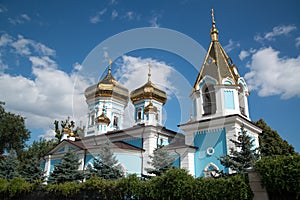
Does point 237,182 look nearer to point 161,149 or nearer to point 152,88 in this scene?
point 161,149

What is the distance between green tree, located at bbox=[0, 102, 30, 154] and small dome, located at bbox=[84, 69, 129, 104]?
32.4 feet

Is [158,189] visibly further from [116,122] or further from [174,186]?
[116,122]

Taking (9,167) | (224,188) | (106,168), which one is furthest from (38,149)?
(224,188)

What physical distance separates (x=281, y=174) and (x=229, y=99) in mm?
10009

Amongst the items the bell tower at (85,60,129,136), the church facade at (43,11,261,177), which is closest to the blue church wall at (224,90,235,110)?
the church facade at (43,11,261,177)

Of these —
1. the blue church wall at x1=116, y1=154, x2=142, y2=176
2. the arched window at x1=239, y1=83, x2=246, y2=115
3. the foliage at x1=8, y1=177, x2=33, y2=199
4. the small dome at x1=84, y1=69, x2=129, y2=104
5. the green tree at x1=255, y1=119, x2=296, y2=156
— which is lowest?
the foliage at x1=8, y1=177, x2=33, y2=199

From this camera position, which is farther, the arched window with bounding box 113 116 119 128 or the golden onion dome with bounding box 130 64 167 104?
the arched window with bounding box 113 116 119 128

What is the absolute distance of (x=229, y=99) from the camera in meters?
15.6

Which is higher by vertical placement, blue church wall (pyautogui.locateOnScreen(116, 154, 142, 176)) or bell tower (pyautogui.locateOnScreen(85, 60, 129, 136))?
bell tower (pyautogui.locateOnScreen(85, 60, 129, 136))

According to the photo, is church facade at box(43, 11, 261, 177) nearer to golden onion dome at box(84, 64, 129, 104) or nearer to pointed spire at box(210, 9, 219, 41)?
pointed spire at box(210, 9, 219, 41)

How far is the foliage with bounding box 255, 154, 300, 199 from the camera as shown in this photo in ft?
18.7

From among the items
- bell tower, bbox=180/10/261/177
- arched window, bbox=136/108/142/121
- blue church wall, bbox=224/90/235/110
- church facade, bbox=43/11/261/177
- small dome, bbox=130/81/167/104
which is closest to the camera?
bell tower, bbox=180/10/261/177

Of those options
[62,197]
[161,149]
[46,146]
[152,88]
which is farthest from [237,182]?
[46,146]

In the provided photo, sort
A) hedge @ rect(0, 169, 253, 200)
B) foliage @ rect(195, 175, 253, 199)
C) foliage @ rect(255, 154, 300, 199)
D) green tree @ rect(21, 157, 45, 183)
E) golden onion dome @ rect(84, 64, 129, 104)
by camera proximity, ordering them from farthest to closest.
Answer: golden onion dome @ rect(84, 64, 129, 104)
green tree @ rect(21, 157, 45, 183)
hedge @ rect(0, 169, 253, 200)
foliage @ rect(195, 175, 253, 199)
foliage @ rect(255, 154, 300, 199)
